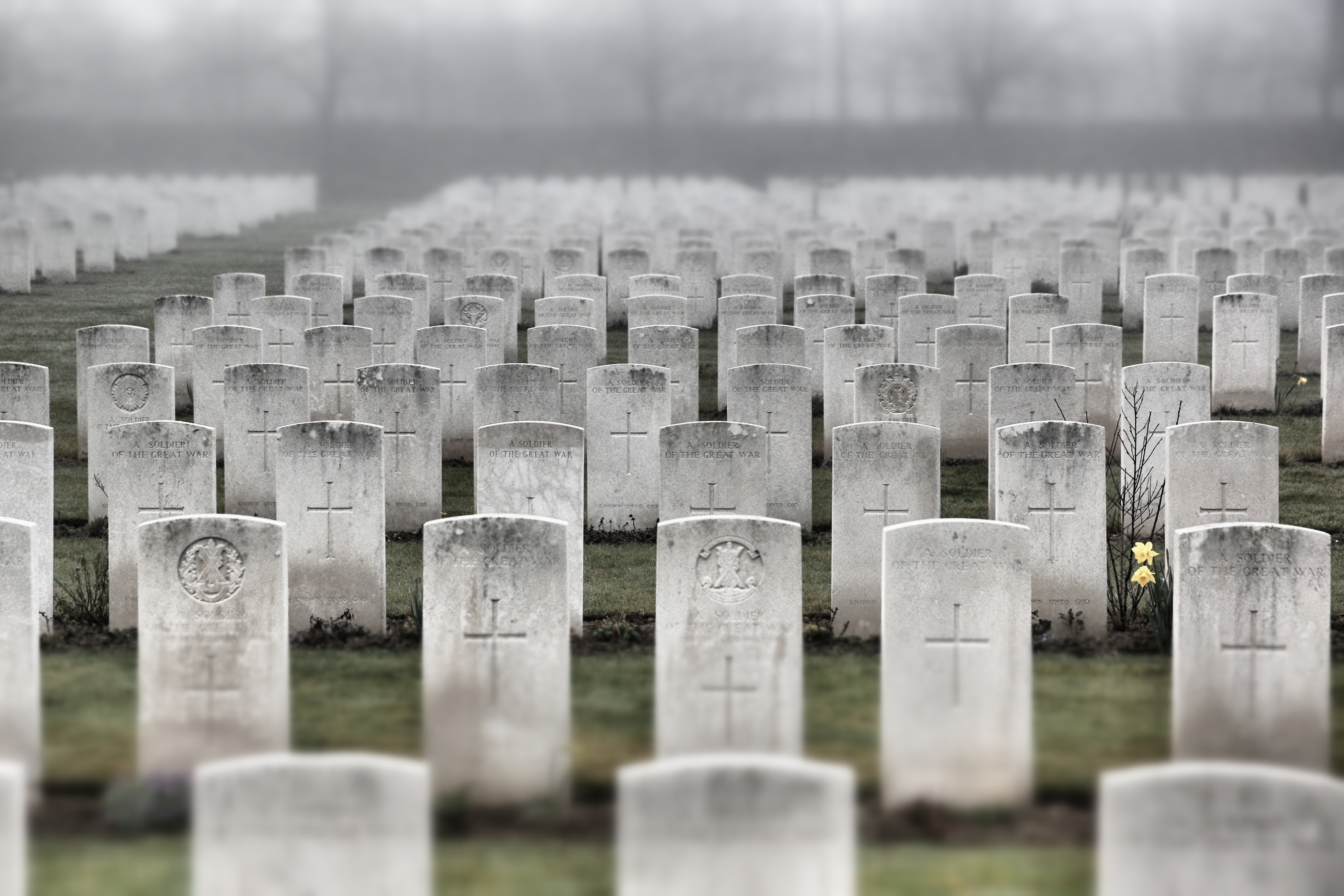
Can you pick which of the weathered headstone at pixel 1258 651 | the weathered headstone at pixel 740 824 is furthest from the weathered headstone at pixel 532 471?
Result: the weathered headstone at pixel 740 824

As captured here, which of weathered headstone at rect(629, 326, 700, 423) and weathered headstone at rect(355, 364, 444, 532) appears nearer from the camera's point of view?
weathered headstone at rect(355, 364, 444, 532)

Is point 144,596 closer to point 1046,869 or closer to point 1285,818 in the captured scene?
point 1046,869

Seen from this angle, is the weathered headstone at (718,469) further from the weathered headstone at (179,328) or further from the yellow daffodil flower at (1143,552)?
the weathered headstone at (179,328)

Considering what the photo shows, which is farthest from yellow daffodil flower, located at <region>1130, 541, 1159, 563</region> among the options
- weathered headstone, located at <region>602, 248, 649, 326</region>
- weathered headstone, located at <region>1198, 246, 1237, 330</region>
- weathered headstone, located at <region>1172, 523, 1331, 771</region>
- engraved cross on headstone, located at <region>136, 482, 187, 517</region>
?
weathered headstone, located at <region>602, 248, 649, 326</region>

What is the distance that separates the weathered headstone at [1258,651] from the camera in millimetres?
6684

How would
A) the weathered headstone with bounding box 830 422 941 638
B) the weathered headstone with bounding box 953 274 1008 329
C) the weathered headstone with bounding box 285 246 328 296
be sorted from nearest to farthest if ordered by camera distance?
the weathered headstone with bounding box 830 422 941 638
the weathered headstone with bounding box 953 274 1008 329
the weathered headstone with bounding box 285 246 328 296

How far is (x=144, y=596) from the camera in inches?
273

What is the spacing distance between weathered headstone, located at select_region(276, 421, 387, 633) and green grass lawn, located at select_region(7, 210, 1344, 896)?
386 millimetres

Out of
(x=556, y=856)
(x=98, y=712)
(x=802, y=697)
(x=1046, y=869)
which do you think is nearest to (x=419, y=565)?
(x=98, y=712)

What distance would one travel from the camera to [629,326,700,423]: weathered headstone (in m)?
12.7

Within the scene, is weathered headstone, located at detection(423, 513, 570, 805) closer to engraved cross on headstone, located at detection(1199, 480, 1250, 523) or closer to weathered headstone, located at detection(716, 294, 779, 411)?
engraved cross on headstone, located at detection(1199, 480, 1250, 523)

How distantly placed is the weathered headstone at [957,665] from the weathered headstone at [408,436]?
4.50 metres

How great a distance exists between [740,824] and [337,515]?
182 inches

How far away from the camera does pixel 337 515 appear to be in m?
8.71
